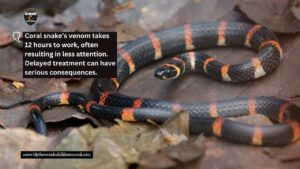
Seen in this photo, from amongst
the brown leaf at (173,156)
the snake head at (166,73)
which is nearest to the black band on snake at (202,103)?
the snake head at (166,73)

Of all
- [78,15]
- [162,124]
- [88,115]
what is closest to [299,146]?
[162,124]

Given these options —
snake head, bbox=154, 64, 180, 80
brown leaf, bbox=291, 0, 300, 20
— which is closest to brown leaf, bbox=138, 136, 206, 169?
snake head, bbox=154, 64, 180, 80

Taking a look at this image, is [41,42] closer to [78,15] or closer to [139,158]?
[78,15]

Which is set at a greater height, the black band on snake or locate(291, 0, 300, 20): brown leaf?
locate(291, 0, 300, 20): brown leaf

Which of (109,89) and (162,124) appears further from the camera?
(109,89)

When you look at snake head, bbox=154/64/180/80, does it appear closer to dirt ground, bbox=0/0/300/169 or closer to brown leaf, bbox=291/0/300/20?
dirt ground, bbox=0/0/300/169

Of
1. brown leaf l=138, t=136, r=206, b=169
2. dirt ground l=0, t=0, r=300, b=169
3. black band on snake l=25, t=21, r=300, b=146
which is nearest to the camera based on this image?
brown leaf l=138, t=136, r=206, b=169

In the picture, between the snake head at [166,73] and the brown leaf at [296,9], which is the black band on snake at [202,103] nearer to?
the snake head at [166,73]
